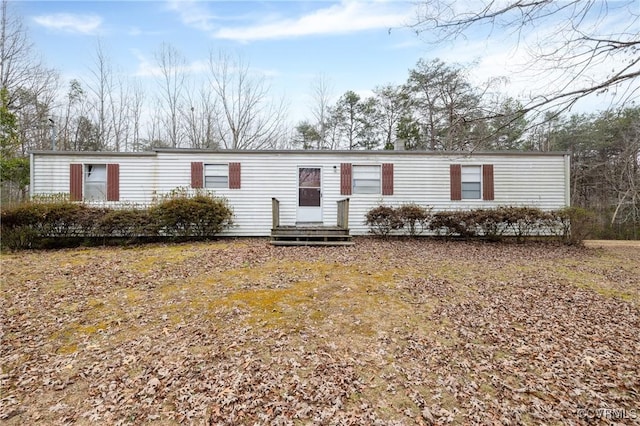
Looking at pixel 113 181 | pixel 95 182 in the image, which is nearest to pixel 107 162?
pixel 113 181

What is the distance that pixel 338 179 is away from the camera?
34.4 feet

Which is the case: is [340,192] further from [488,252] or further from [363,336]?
[363,336]

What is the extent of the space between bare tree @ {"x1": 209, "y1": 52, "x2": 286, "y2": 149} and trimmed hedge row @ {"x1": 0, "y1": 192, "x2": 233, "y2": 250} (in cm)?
1037

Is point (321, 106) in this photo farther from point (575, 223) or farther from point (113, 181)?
point (575, 223)

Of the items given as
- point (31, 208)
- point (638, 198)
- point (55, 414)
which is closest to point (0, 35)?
point (31, 208)

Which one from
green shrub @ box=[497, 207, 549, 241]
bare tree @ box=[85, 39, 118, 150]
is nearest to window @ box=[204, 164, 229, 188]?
green shrub @ box=[497, 207, 549, 241]

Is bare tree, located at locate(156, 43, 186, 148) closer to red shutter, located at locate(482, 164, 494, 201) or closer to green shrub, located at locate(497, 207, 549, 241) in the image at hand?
red shutter, located at locate(482, 164, 494, 201)

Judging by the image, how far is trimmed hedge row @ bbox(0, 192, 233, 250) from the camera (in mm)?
8078

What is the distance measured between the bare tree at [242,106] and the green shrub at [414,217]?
12.1 meters

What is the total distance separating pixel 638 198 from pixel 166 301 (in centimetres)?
2143

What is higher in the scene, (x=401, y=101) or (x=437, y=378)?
(x=401, y=101)

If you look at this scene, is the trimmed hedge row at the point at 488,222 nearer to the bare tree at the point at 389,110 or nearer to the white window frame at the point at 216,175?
the white window frame at the point at 216,175

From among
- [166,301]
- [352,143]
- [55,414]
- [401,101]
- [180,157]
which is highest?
[401,101]

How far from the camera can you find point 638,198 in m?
15.0
